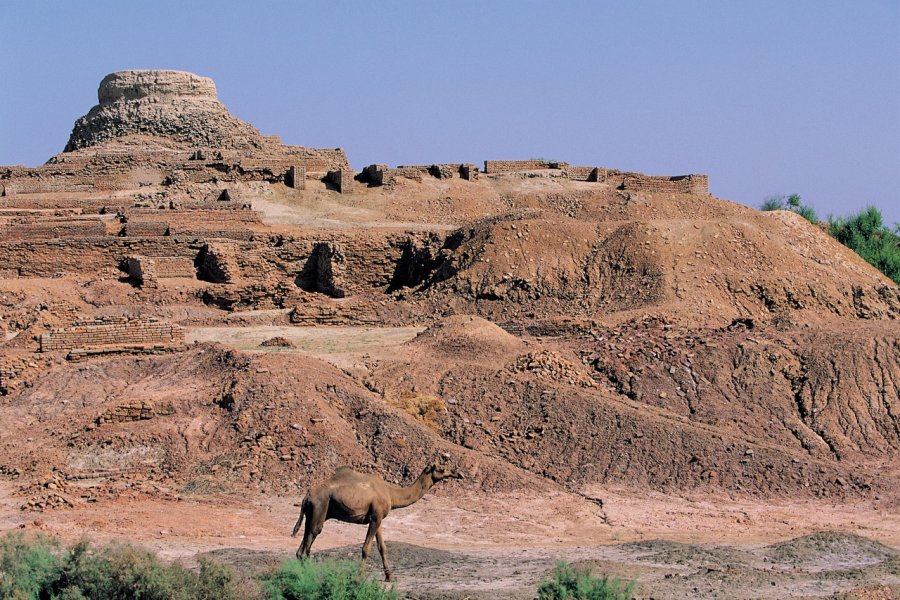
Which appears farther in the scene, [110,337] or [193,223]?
[193,223]

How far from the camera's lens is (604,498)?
19.8 m

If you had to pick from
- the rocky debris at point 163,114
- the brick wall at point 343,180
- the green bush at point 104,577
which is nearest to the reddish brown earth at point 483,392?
the green bush at point 104,577

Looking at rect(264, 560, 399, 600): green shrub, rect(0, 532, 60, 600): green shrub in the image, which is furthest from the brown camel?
rect(0, 532, 60, 600): green shrub

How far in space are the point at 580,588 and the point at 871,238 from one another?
34.6 m

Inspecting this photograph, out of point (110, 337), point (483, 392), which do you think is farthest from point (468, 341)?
point (110, 337)

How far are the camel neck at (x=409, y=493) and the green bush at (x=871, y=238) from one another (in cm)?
2830

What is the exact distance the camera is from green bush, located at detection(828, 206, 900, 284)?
1640 inches

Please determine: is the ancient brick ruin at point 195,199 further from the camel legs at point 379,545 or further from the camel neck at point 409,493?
the camel legs at point 379,545

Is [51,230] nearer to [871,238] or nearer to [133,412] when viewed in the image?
[133,412]

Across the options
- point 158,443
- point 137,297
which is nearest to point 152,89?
point 137,297

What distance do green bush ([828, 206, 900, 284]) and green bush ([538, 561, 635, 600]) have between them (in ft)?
95.5

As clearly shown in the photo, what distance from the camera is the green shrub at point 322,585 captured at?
13.1m

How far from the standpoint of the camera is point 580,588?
13266mm

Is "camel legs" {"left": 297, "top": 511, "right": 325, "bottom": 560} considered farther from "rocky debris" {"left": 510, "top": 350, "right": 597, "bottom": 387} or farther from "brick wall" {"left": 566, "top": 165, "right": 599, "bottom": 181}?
"brick wall" {"left": 566, "top": 165, "right": 599, "bottom": 181}
